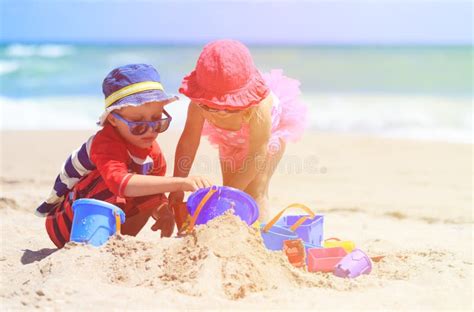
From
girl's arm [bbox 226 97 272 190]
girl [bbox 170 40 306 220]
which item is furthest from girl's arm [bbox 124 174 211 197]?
girl's arm [bbox 226 97 272 190]

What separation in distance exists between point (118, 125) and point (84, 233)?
24.1 inches

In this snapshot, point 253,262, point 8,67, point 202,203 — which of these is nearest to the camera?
point 253,262

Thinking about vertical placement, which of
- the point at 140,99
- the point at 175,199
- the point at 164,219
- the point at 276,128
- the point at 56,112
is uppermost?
the point at 140,99

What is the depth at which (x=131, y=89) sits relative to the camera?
10.3 feet

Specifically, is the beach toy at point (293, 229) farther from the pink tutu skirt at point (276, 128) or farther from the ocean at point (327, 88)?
the ocean at point (327, 88)

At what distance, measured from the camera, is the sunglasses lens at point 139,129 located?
3.16 m

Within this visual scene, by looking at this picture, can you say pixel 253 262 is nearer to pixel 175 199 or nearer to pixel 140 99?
pixel 175 199

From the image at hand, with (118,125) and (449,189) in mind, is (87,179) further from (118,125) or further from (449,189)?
(449,189)

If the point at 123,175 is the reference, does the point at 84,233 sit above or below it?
below

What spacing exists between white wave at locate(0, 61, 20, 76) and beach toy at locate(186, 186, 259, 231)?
50.7 feet

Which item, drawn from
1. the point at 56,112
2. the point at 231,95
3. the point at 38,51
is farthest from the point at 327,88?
the point at 38,51

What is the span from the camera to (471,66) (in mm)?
19562

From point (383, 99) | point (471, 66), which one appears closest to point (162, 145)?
point (383, 99)

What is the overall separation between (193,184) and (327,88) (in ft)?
39.6
